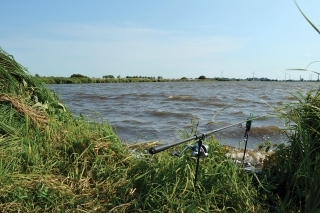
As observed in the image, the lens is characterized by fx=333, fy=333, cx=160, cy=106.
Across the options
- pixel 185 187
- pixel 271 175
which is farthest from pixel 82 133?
pixel 271 175

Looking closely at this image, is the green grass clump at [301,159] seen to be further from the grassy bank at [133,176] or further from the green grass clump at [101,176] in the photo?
the green grass clump at [101,176]

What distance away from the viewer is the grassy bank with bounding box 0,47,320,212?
2.54 metres

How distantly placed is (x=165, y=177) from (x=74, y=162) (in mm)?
990

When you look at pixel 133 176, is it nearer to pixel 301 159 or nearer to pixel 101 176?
pixel 101 176

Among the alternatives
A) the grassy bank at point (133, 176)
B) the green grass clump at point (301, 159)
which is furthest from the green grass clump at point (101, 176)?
the green grass clump at point (301, 159)

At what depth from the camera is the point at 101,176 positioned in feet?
10.2

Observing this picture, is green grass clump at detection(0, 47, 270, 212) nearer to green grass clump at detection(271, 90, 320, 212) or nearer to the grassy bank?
the grassy bank

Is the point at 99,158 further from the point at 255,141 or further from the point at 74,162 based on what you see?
the point at 255,141

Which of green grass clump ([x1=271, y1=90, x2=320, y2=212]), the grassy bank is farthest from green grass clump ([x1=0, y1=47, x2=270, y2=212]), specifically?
green grass clump ([x1=271, y1=90, x2=320, y2=212])

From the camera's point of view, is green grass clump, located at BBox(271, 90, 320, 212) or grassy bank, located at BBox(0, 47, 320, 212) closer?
green grass clump, located at BBox(271, 90, 320, 212)

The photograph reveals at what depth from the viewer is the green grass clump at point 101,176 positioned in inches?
101

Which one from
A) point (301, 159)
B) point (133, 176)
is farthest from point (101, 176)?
point (301, 159)

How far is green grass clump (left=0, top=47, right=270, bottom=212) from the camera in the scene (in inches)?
101

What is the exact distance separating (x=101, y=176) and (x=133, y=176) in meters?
0.33
